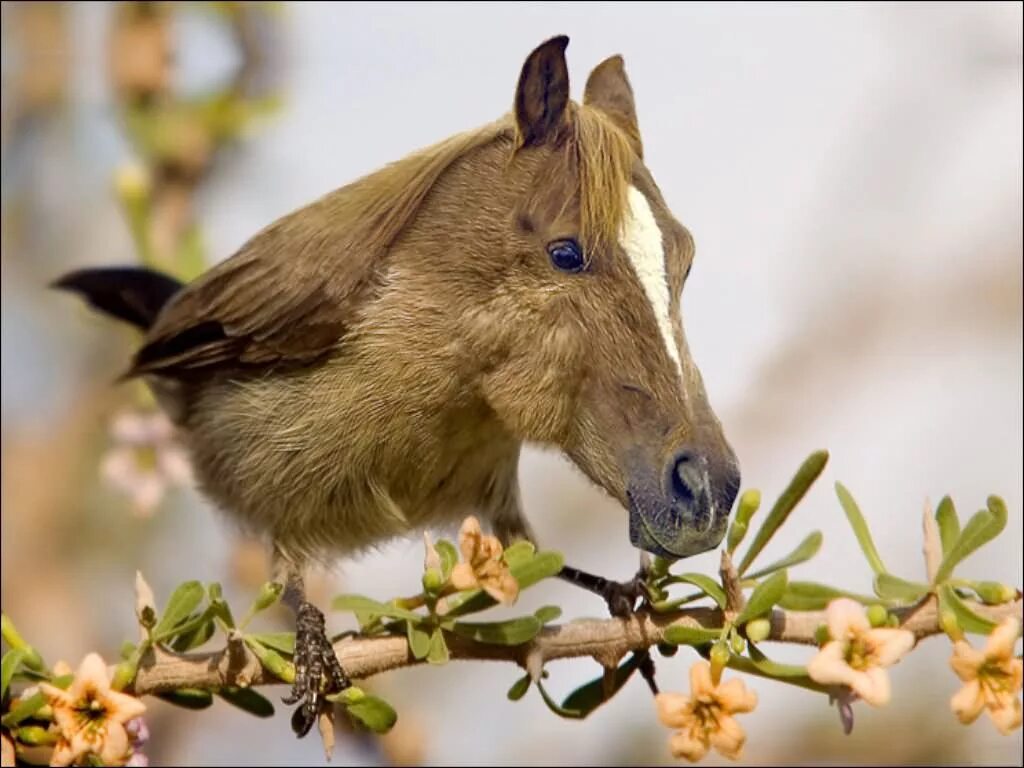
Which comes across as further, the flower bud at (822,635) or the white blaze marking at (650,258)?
the white blaze marking at (650,258)

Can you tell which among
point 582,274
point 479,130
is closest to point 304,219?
point 479,130

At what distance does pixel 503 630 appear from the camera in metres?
1.33

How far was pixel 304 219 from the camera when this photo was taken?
2020 millimetres

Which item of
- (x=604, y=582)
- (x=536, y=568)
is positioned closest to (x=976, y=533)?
(x=536, y=568)

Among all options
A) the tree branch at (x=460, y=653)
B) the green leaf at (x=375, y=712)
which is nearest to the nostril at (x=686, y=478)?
the tree branch at (x=460, y=653)

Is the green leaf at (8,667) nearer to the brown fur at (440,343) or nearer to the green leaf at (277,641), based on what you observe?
the green leaf at (277,641)

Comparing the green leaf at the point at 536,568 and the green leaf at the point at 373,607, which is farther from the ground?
the green leaf at the point at 536,568

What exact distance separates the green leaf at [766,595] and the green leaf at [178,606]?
0.53m

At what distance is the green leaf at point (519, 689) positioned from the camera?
4.63ft

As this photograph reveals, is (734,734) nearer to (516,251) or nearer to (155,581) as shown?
(516,251)

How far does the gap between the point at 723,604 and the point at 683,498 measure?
13 cm

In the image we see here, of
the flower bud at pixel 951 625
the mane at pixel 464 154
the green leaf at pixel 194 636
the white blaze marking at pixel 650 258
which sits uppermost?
the mane at pixel 464 154

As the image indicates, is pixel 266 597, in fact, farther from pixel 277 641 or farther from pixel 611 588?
pixel 611 588

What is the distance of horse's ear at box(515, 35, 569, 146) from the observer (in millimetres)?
1488
